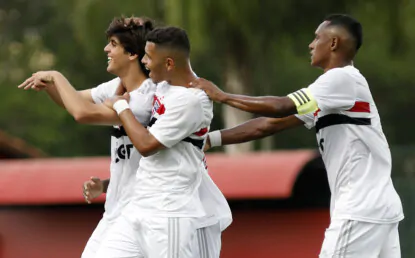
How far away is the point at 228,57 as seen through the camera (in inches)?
964

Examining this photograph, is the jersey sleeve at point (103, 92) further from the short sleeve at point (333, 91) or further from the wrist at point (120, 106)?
the short sleeve at point (333, 91)

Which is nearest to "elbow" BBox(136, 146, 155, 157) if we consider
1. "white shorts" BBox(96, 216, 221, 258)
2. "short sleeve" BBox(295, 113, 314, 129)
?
"white shorts" BBox(96, 216, 221, 258)

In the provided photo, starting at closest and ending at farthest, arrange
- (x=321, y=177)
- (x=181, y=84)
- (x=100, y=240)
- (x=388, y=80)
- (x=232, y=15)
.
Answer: (x=181, y=84) → (x=100, y=240) → (x=321, y=177) → (x=232, y=15) → (x=388, y=80)

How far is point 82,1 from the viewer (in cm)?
2348

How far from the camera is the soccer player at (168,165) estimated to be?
20.8ft

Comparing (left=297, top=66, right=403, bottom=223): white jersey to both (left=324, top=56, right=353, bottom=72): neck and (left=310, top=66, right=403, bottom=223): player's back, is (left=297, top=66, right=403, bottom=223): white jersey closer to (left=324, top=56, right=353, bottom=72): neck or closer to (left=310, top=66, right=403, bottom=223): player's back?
(left=310, top=66, right=403, bottom=223): player's back

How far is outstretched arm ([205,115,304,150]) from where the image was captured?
7266 mm

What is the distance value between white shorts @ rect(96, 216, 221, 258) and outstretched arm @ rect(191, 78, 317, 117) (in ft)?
2.45

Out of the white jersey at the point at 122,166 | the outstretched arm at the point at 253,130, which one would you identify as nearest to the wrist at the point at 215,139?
the outstretched arm at the point at 253,130

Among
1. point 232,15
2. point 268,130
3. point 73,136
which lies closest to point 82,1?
point 232,15

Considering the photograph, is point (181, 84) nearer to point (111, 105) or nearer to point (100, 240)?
point (111, 105)

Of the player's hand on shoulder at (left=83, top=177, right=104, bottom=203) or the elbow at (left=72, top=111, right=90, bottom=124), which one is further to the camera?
the player's hand on shoulder at (left=83, top=177, right=104, bottom=203)

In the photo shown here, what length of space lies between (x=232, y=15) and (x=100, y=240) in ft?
51.8

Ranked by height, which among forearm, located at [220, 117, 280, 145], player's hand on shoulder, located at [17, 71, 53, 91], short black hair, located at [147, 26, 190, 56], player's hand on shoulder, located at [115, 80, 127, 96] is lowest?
forearm, located at [220, 117, 280, 145]
